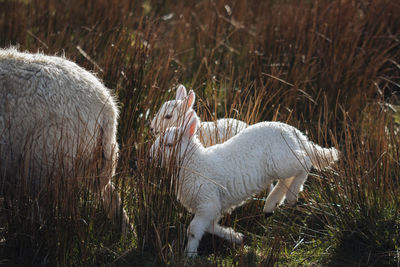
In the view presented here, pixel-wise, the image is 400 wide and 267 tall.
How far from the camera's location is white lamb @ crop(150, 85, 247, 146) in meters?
3.37

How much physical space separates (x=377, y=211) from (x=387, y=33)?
11.7 feet

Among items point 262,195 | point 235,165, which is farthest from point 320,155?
point 262,195

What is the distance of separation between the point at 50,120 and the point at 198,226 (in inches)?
40.9

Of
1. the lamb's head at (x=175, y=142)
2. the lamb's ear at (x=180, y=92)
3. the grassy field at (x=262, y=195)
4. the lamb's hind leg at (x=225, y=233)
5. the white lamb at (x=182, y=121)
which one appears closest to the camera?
the grassy field at (x=262, y=195)

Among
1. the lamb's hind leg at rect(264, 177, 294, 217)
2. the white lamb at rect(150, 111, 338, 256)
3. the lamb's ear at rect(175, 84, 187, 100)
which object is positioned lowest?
the lamb's hind leg at rect(264, 177, 294, 217)

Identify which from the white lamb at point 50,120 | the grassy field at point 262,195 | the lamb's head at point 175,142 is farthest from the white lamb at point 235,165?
the white lamb at point 50,120

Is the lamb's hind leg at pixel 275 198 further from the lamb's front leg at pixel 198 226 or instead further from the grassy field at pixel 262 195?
the lamb's front leg at pixel 198 226

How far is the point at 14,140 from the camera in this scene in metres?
3.00

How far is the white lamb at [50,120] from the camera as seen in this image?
297 cm

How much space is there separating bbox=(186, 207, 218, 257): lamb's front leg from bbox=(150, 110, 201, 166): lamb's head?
13.9 inches

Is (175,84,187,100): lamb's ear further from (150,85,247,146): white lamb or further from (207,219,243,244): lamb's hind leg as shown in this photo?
(207,219,243,244): lamb's hind leg

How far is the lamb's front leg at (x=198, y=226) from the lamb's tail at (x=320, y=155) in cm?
67

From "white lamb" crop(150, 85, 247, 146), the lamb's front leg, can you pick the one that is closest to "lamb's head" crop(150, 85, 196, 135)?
"white lamb" crop(150, 85, 247, 146)

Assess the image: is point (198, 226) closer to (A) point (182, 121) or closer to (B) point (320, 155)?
(A) point (182, 121)
